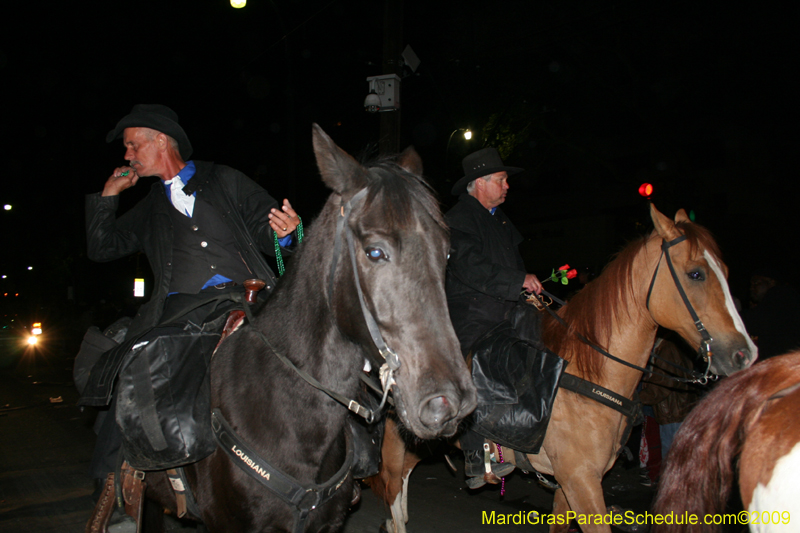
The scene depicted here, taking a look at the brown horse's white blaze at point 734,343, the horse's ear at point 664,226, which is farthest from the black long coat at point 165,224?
Answer: the brown horse's white blaze at point 734,343

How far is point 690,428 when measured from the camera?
1971 millimetres

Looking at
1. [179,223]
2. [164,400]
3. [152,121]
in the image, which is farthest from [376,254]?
[152,121]

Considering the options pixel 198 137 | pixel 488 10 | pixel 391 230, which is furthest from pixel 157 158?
pixel 198 137

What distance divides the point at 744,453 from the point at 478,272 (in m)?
2.44

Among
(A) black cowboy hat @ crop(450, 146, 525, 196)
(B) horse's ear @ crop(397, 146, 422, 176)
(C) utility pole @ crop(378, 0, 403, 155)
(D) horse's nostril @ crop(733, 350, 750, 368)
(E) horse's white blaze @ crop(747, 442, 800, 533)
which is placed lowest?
(D) horse's nostril @ crop(733, 350, 750, 368)

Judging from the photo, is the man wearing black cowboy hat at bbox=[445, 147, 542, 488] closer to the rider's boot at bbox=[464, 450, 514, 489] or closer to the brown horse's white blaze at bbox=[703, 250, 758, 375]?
the rider's boot at bbox=[464, 450, 514, 489]

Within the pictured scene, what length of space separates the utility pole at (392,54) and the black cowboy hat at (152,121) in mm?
5129

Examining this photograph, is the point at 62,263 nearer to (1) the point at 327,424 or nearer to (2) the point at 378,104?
(2) the point at 378,104

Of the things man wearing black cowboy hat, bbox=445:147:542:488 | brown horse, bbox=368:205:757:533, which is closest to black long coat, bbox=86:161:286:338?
man wearing black cowboy hat, bbox=445:147:542:488

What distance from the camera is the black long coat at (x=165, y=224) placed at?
297cm

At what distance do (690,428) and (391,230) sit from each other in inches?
57.6

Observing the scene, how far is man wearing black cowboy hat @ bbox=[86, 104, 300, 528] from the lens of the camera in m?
2.99

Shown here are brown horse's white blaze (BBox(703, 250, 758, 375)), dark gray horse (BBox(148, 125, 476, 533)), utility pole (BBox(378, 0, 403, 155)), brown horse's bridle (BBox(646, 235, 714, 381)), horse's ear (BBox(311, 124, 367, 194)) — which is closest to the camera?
dark gray horse (BBox(148, 125, 476, 533))

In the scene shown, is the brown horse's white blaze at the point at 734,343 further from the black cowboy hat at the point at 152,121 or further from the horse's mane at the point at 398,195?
the black cowboy hat at the point at 152,121
